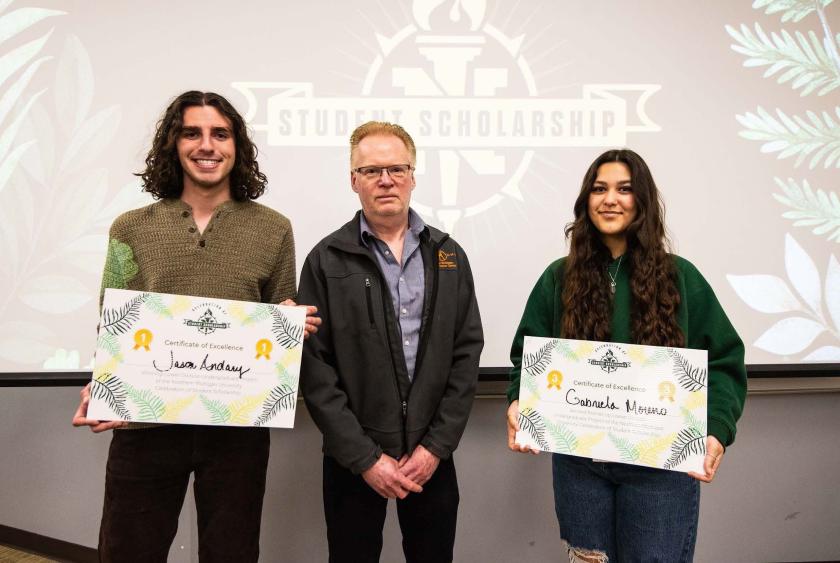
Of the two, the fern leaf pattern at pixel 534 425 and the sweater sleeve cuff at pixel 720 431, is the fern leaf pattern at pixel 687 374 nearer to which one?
the sweater sleeve cuff at pixel 720 431

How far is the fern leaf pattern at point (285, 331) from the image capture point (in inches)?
45.3

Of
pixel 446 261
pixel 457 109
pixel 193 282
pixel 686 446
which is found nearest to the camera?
pixel 686 446

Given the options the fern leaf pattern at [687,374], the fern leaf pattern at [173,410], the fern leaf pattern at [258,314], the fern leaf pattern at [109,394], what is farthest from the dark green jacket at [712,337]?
the fern leaf pattern at [109,394]

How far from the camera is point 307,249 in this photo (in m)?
1.88

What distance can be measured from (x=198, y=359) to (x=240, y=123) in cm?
67

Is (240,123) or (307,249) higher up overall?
(240,123)

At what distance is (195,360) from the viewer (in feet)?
3.72

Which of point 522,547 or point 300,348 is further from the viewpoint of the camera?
point 522,547

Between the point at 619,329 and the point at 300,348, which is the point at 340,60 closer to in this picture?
the point at 300,348

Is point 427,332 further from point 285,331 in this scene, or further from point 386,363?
point 285,331

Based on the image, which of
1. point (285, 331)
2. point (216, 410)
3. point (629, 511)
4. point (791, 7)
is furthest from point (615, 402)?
point (791, 7)

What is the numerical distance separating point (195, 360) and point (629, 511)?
116 cm

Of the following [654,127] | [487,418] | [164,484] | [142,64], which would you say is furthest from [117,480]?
[654,127]

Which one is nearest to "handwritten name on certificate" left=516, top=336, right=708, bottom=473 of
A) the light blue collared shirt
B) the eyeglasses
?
the light blue collared shirt
